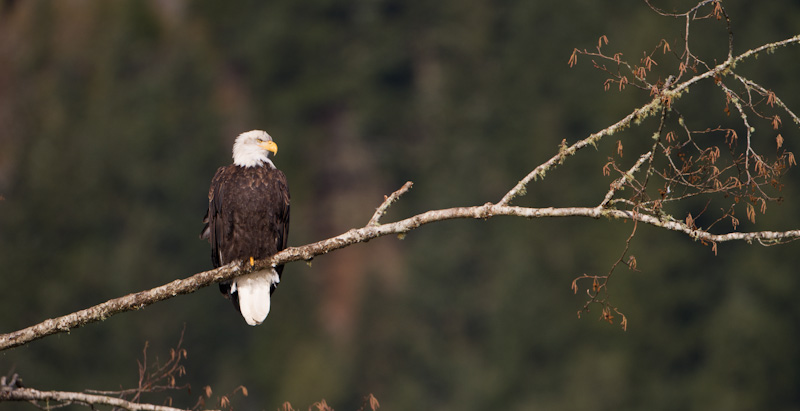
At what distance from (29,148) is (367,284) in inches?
410

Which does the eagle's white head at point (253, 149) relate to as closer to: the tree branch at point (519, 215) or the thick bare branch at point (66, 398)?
the tree branch at point (519, 215)

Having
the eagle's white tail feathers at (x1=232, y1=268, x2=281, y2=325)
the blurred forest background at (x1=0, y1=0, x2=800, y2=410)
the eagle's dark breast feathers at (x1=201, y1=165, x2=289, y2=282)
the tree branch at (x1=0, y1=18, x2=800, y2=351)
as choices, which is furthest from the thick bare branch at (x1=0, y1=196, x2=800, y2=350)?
the blurred forest background at (x1=0, y1=0, x2=800, y2=410)

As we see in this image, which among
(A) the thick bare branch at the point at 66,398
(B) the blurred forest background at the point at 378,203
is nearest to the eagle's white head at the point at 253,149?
(A) the thick bare branch at the point at 66,398

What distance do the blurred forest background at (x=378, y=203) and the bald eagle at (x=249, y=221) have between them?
2100 centimetres

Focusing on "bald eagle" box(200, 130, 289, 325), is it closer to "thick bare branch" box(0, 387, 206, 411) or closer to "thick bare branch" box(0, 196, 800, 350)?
"thick bare branch" box(0, 196, 800, 350)

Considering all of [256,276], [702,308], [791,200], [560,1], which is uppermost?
[560,1]

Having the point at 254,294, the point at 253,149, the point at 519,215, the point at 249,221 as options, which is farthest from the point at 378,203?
the point at 519,215

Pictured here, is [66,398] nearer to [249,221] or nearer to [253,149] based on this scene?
[249,221]

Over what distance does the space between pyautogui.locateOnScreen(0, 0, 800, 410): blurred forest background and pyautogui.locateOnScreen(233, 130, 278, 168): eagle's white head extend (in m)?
20.8

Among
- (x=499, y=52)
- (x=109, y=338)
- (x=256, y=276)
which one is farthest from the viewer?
(x=499, y=52)

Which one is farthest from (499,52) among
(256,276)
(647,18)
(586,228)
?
(256,276)

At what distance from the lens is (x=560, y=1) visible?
1452 inches

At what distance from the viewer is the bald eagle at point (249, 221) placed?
648cm

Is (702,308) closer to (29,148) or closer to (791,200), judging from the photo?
(791,200)
